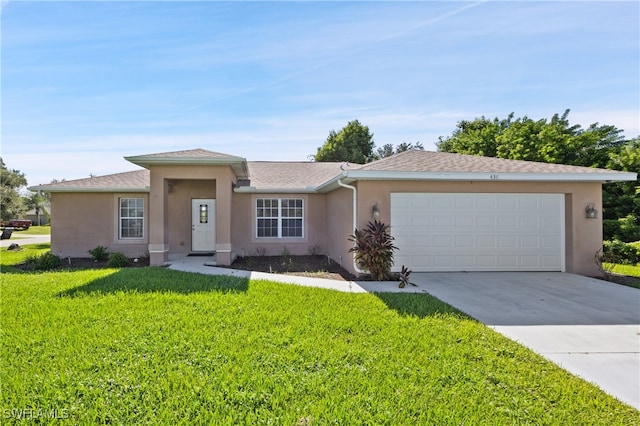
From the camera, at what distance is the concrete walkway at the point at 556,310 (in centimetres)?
434

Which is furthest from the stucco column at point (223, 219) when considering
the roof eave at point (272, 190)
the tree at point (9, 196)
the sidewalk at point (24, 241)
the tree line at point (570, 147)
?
the tree at point (9, 196)

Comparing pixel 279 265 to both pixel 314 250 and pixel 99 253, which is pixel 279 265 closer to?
pixel 314 250

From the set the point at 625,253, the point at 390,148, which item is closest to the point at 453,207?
the point at 625,253

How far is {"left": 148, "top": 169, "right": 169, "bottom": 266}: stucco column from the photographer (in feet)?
36.9

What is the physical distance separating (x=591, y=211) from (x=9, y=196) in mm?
51969

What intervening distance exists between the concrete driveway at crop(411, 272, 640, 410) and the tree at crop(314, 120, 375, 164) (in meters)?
27.2

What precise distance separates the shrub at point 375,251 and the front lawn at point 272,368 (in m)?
2.88

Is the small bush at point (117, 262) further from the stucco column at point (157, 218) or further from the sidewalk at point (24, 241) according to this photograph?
the sidewalk at point (24, 241)

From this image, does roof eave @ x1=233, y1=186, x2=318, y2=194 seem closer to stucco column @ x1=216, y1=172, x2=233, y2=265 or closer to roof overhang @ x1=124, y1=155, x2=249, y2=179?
stucco column @ x1=216, y1=172, x2=233, y2=265

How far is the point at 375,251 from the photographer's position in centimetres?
938

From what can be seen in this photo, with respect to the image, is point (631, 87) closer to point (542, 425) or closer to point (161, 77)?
point (542, 425)

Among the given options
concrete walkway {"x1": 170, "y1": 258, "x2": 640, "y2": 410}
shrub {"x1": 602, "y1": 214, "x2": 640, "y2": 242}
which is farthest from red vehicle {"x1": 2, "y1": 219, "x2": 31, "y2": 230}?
shrub {"x1": 602, "y1": 214, "x2": 640, "y2": 242}

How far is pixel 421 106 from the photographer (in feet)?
55.5

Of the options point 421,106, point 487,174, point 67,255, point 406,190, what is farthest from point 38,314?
point 421,106
